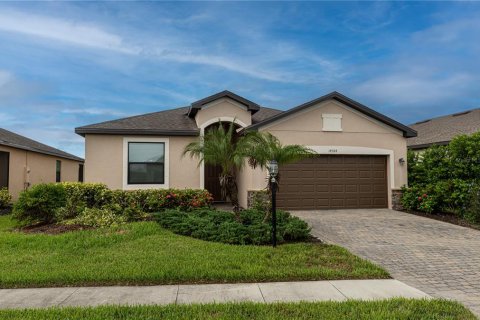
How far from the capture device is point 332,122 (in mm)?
13516

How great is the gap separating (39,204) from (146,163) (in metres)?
4.54

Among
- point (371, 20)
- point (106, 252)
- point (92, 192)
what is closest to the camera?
point (106, 252)

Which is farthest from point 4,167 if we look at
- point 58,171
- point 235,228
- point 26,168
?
point 235,228

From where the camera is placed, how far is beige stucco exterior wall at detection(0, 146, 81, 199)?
1673 centimetres

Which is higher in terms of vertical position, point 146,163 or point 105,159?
point 105,159

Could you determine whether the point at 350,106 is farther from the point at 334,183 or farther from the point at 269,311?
the point at 269,311

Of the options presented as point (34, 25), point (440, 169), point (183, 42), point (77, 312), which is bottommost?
point (77, 312)

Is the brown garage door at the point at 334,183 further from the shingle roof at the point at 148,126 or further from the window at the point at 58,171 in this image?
the window at the point at 58,171

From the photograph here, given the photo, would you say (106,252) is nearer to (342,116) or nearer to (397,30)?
(342,116)

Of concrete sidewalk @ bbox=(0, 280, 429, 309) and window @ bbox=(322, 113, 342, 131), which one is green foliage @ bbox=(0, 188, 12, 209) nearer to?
concrete sidewalk @ bbox=(0, 280, 429, 309)

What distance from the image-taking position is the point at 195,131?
13711mm

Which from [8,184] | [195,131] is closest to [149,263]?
[195,131]

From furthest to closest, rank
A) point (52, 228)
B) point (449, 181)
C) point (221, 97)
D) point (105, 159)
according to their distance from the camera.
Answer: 1. point (221, 97)
2. point (105, 159)
3. point (449, 181)
4. point (52, 228)

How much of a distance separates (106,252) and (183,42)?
1027 cm
